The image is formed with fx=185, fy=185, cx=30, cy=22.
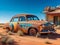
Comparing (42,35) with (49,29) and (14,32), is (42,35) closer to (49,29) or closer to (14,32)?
(49,29)

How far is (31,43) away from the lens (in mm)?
11438

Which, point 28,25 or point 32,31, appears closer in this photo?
point 32,31

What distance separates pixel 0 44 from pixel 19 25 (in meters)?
4.96

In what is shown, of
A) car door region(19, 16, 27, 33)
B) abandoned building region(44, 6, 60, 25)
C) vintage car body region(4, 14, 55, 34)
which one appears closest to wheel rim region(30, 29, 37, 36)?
vintage car body region(4, 14, 55, 34)

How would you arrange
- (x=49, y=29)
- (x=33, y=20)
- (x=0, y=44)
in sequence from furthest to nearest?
(x=33, y=20) → (x=49, y=29) → (x=0, y=44)

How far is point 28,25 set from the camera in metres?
14.9

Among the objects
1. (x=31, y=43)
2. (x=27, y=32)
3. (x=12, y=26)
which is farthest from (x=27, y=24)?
(x=31, y=43)

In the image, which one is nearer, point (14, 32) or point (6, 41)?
point (6, 41)

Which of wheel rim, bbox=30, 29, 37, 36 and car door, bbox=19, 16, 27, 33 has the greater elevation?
car door, bbox=19, 16, 27, 33

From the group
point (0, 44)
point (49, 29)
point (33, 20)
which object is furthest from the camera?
point (33, 20)

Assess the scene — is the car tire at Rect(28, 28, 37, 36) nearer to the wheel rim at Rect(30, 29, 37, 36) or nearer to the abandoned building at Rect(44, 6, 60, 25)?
the wheel rim at Rect(30, 29, 37, 36)

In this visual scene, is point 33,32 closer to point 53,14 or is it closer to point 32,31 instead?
point 32,31

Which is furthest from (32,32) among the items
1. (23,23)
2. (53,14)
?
(53,14)

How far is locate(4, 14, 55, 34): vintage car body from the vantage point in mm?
14275
